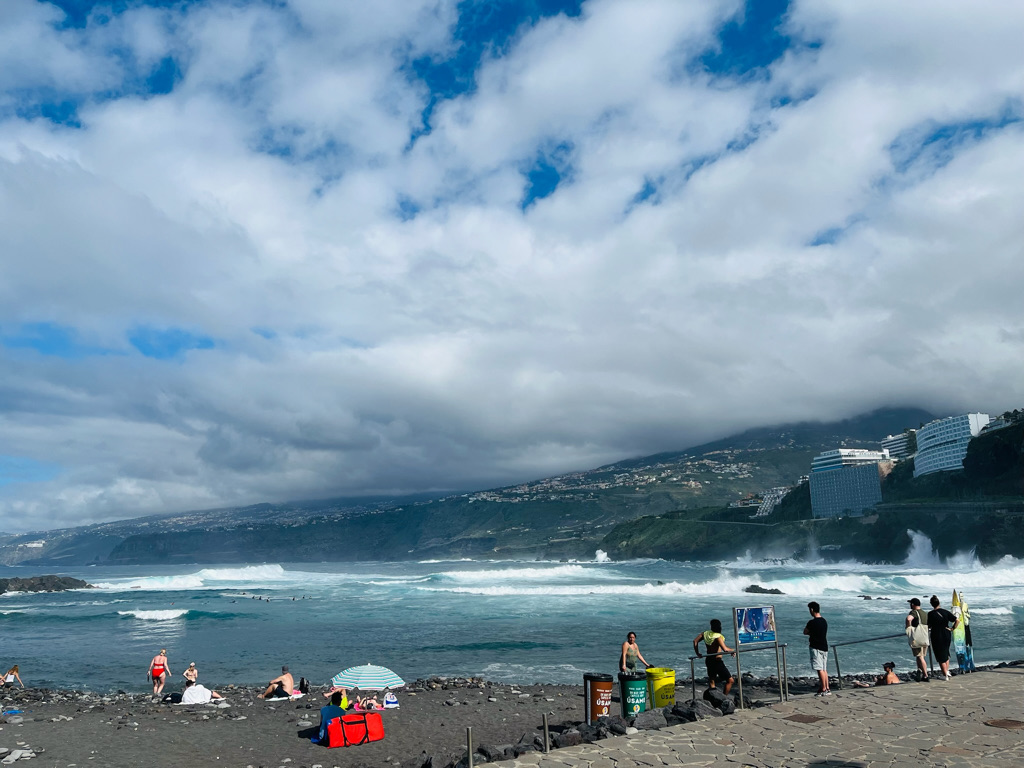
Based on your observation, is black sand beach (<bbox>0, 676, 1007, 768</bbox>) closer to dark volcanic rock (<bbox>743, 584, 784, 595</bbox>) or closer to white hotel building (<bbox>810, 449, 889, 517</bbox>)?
dark volcanic rock (<bbox>743, 584, 784, 595</bbox>)

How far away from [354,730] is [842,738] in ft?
27.2

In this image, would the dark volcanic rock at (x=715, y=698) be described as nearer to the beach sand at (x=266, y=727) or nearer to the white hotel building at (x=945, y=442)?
the beach sand at (x=266, y=727)

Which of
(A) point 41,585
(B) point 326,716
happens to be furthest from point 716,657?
(A) point 41,585

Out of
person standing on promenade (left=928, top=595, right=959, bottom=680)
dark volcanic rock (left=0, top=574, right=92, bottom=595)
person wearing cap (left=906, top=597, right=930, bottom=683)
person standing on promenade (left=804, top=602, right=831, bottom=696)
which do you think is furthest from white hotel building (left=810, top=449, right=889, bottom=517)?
person standing on promenade (left=804, top=602, right=831, bottom=696)

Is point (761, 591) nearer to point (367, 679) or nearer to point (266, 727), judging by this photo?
point (367, 679)

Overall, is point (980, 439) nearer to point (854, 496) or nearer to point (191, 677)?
point (854, 496)

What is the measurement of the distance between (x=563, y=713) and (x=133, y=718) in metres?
9.58

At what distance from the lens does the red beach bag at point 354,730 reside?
Answer: 1248 centimetres

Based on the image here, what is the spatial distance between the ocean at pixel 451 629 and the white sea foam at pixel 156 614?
4.4 inches

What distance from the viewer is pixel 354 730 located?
41.2ft

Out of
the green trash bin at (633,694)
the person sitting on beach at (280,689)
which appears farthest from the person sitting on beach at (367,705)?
the green trash bin at (633,694)

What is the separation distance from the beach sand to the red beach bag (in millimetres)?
212

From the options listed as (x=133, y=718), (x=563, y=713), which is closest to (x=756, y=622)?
(x=563, y=713)

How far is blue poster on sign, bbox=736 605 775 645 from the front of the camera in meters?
11.6
